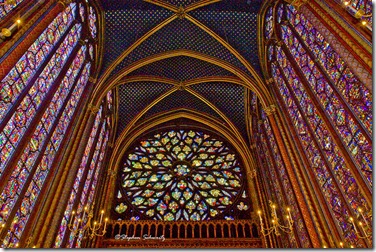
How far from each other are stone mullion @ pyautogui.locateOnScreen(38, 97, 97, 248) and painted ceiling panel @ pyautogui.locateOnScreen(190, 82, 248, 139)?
22.2ft

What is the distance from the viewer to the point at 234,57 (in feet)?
49.6

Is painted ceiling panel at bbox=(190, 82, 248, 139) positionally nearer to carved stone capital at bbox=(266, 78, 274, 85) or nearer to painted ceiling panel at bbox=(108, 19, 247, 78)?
painted ceiling panel at bbox=(108, 19, 247, 78)

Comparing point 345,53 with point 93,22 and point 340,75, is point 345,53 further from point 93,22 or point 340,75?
point 93,22

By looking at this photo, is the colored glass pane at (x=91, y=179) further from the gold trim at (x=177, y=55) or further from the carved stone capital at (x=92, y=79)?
A: the carved stone capital at (x=92, y=79)

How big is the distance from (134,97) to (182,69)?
9.96 feet

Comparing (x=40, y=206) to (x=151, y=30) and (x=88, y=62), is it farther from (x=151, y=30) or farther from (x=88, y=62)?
(x=151, y=30)

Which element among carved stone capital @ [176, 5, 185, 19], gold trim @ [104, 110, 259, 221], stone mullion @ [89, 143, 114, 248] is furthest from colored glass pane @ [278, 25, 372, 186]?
stone mullion @ [89, 143, 114, 248]

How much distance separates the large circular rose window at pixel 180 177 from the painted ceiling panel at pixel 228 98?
64.4 inches

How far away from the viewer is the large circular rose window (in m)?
14.9

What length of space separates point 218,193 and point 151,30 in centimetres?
813

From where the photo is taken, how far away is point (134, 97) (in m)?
17.6

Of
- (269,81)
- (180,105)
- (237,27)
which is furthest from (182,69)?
(269,81)

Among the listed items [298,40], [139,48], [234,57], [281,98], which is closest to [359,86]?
[298,40]

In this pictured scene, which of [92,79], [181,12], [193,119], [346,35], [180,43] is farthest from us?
[193,119]
